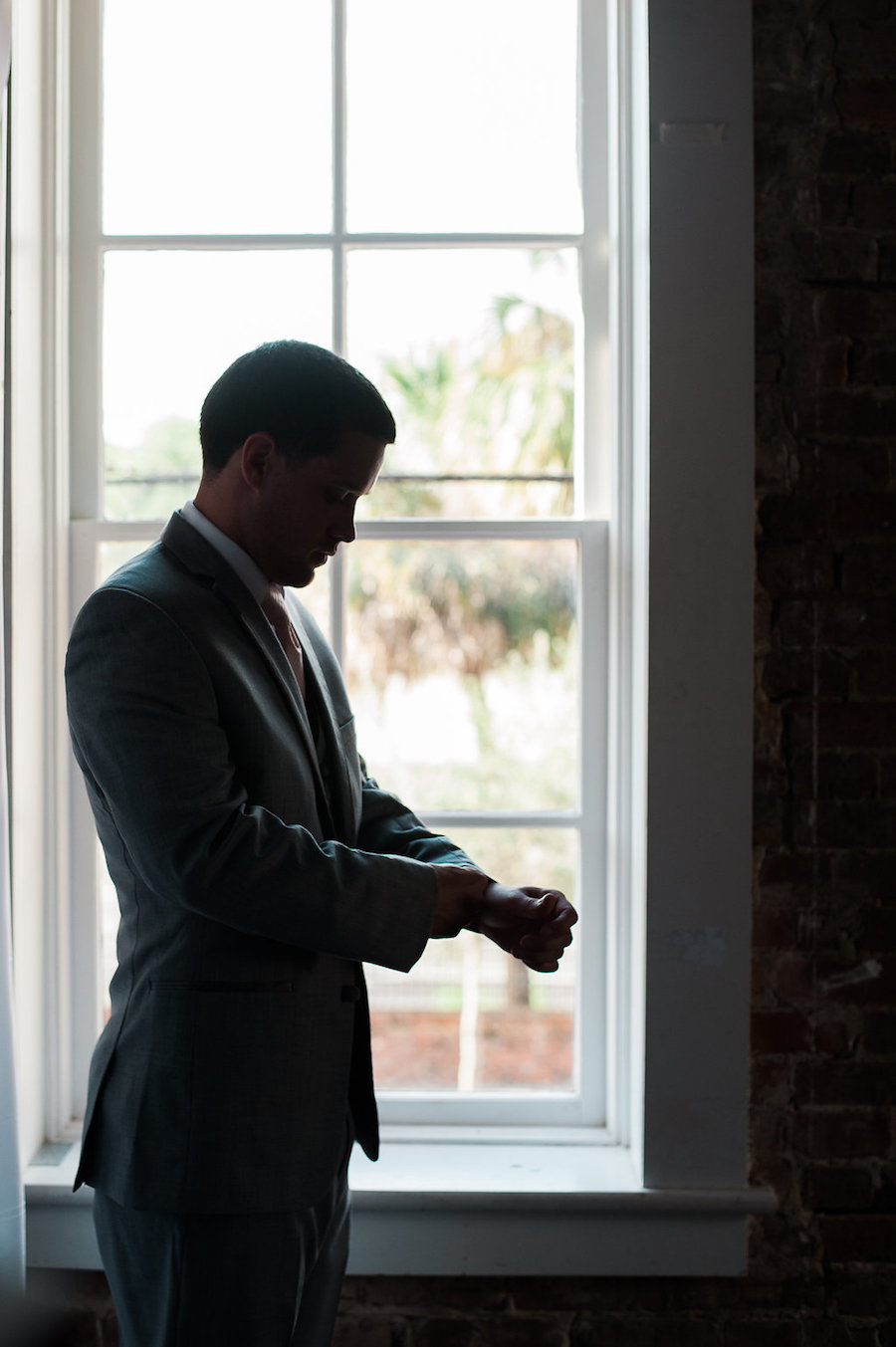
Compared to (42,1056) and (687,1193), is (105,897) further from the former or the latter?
(687,1193)

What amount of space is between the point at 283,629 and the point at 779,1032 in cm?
111

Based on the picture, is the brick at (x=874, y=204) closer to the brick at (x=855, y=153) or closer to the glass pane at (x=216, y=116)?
the brick at (x=855, y=153)

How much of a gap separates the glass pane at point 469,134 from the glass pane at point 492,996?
3.97ft

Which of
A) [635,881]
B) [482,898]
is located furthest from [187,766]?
[635,881]

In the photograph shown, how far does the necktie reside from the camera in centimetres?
153

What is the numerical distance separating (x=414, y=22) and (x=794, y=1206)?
2.31 meters

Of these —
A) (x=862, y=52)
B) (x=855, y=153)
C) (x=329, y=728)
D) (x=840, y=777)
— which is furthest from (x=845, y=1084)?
(x=862, y=52)

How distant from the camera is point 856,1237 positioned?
1870 mm

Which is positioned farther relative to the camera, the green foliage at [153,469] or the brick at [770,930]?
the green foliage at [153,469]

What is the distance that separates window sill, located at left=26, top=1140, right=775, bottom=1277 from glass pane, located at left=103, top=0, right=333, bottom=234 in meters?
1.80

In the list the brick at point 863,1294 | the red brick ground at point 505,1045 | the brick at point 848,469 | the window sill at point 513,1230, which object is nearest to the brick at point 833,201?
the brick at point 848,469

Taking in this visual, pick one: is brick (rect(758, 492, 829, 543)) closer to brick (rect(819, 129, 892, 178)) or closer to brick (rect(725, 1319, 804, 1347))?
brick (rect(819, 129, 892, 178))

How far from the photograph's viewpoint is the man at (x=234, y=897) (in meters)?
Answer: 1.23

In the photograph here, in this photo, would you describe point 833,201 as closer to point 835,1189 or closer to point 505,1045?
point 835,1189
